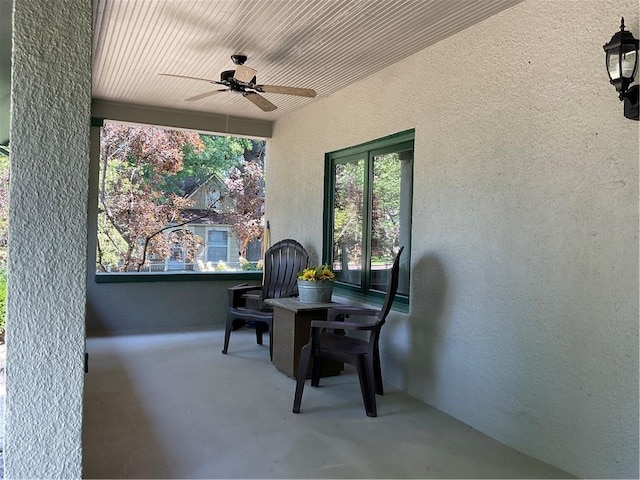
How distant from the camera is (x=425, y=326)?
12.2 ft

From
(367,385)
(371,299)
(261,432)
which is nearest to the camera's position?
(261,432)

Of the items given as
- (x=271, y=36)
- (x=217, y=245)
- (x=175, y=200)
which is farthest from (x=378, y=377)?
(x=217, y=245)

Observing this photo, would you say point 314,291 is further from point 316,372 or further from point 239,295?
point 239,295

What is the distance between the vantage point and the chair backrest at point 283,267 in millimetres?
5254

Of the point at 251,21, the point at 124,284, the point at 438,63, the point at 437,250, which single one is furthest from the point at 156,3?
the point at 124,284

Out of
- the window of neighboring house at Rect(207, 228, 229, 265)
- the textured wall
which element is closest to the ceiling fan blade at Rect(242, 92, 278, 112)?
the textured wall

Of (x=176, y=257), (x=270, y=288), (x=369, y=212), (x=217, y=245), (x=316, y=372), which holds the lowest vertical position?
(x=316, y=372)

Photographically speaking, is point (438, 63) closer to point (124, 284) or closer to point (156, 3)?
point (156, 3)

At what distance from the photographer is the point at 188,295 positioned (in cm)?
631

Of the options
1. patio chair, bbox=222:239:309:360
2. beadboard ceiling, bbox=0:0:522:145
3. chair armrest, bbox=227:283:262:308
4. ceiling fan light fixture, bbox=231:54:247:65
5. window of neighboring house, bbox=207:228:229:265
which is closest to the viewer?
beadboard ceiling, bbox=0:0:522:145

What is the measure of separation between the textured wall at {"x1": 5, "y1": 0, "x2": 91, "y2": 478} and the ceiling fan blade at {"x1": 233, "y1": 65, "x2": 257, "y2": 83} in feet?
7.71

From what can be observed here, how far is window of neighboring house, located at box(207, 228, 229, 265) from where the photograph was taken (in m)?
11.1

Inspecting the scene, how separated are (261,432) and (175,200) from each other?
25.4ft

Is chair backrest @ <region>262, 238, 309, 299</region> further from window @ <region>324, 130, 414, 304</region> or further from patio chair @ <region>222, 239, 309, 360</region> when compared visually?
window @ <region>324, 130, 414, 304</region>
